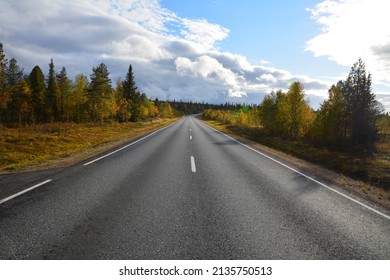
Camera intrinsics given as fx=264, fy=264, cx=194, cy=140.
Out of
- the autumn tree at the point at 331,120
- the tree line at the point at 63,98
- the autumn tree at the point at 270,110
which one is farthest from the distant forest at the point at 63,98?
the autumn tree at the point at 331,120

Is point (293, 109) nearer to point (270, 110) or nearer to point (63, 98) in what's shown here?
point (270, 110)

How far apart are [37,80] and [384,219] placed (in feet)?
231

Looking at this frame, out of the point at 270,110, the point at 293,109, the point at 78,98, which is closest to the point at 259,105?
the point at 270,110

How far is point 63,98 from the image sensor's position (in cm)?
6619

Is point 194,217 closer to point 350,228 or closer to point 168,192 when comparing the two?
point 168,192

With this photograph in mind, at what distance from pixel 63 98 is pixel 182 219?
70.2m

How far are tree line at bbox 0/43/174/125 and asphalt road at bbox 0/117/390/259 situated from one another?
4573cm

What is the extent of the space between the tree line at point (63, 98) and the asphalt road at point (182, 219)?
4573 cm

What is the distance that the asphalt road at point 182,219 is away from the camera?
13.4 feet

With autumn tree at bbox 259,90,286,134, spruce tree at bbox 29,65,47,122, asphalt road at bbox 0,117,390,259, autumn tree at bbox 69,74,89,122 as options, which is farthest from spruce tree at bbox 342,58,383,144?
spruce tree at bbox 29,65,47,122

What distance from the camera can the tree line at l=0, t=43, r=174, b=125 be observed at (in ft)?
171

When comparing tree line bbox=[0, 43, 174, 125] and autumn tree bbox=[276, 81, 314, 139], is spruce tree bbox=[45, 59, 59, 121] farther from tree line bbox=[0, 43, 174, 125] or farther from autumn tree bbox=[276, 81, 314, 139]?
autumn tree bbox=[276, 81, 314, 139]

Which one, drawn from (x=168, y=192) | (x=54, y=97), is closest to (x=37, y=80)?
(x=54, y=97)

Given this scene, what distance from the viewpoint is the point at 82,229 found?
4691 millimetres
